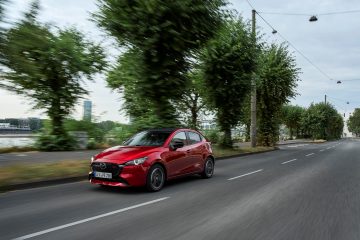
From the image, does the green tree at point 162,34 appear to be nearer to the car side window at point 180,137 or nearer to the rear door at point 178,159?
the car side window at point 180,137

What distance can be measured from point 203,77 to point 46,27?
591 inches

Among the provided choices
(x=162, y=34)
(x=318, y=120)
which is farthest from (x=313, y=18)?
(x=318, y=120)

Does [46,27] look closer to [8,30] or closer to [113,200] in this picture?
[8,30]

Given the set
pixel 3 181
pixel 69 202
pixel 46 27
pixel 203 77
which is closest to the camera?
pixel 69 202

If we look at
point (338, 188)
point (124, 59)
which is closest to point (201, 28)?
point (124, 59)

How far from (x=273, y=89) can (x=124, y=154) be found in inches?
959

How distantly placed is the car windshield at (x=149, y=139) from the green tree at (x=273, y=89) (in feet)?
72.8

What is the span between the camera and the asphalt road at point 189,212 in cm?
560

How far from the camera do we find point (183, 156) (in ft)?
34.6

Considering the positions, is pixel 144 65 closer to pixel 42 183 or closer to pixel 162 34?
pixel 162 34

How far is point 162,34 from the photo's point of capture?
15328mm

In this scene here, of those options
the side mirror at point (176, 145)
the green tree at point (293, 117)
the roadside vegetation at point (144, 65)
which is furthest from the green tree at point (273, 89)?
the green tree at point (293, 117)

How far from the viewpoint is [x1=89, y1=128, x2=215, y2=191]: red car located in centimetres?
876

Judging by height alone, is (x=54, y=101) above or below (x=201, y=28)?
below
